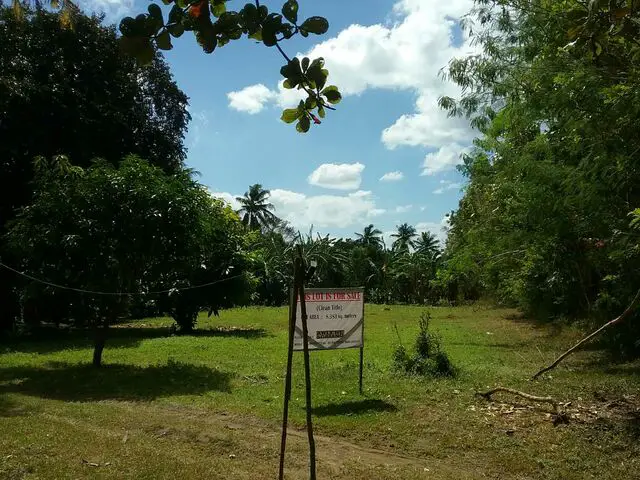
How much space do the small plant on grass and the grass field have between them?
0.34 meters

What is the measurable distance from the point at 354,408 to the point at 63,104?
15.0 meters

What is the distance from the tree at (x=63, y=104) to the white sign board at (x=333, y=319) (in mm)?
11638

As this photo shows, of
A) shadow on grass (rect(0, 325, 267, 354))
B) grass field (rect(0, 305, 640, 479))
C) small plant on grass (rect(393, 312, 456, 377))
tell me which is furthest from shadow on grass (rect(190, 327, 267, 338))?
small plant on grass (rect(393, 312, 456, 377))

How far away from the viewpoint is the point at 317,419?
7422 millimetres

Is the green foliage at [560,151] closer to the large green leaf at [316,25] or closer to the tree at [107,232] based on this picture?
the large green leaf at [316,25]

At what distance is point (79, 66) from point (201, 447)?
16.9 meters

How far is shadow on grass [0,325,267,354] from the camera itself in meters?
15.7

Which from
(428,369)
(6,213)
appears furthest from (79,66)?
(428,369)

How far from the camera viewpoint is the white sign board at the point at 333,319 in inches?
344

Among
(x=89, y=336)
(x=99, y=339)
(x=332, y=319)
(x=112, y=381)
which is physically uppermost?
(x=332, y=319)

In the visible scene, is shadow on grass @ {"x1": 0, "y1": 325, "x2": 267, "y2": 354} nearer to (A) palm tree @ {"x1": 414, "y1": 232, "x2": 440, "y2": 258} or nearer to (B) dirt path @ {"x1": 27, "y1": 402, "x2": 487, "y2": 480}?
(B) dirt path @ {"x1": 27, "y1": 402, "x2": 487, "y2": 480}

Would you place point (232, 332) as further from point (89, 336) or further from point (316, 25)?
point (316, 25)

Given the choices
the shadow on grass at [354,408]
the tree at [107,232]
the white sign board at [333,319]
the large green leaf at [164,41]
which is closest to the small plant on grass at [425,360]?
the white sign board at [333,319]

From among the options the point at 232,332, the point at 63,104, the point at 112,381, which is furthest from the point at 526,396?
the point at 63,104
